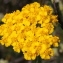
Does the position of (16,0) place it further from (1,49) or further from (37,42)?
(37,42)

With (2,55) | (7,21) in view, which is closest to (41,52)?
(7,21)

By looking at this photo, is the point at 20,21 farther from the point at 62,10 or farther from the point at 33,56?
the point at 62,10

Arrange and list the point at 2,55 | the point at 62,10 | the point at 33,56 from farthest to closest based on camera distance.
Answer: the point at 2,55 < the point at 62,10 < the point at 33,56

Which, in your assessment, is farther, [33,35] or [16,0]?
[16,0]

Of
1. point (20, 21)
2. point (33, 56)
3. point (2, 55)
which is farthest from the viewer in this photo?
point (2, 55)

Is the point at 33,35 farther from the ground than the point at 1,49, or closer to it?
farther from the ground

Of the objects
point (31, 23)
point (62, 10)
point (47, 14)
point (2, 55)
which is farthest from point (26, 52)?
point (2, 55)

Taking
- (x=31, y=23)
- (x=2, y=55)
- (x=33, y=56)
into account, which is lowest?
(x=2, y=55)
